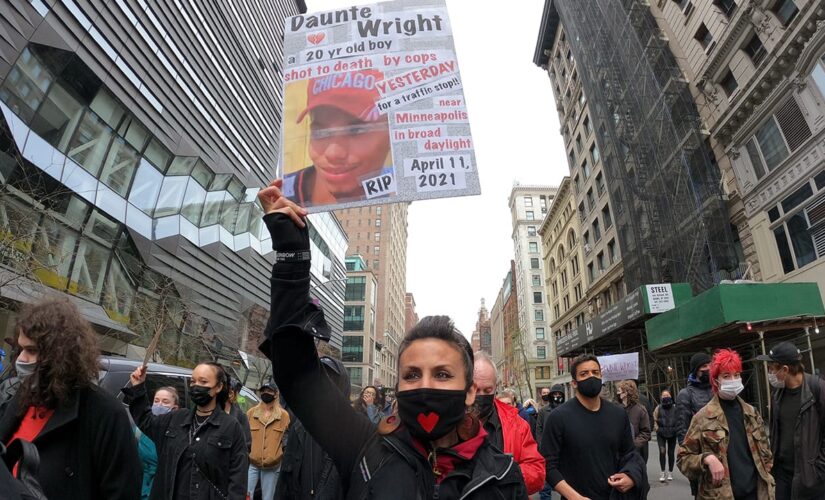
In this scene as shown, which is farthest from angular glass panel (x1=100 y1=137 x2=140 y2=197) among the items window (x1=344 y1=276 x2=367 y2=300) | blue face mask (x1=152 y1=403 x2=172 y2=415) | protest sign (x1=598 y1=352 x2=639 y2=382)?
window (x1=344 y1=276 x2=367 y2=300)

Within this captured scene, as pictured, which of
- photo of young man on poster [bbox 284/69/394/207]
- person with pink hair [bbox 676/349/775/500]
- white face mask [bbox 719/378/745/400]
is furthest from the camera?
white face mask [bbox 719/378/745/400]

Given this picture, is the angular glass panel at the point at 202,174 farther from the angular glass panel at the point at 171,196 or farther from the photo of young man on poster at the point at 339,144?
the photo of young man on poster at the point at 339,144

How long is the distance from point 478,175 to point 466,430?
2.03 m

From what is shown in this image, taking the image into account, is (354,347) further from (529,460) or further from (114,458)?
(114,458)

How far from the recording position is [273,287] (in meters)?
1.53

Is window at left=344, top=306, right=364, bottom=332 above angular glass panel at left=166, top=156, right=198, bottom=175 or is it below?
above

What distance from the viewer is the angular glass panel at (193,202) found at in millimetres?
20922

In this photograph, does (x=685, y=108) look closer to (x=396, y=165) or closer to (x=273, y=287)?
(x=396, y=165)

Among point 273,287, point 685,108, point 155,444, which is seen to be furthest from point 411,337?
point 685,108

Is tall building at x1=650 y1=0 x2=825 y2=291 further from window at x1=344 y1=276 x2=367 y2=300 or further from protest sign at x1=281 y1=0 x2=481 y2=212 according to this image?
window at x1=344 y1=276 x2=367 y2=300

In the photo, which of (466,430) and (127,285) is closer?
(466,430)

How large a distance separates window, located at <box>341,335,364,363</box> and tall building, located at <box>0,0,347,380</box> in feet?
175

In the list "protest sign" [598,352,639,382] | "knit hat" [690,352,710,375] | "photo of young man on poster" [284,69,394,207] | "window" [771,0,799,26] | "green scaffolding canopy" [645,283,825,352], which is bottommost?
"knit hat" [690,352,710,375]

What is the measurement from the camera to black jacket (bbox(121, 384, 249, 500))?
3900mm
